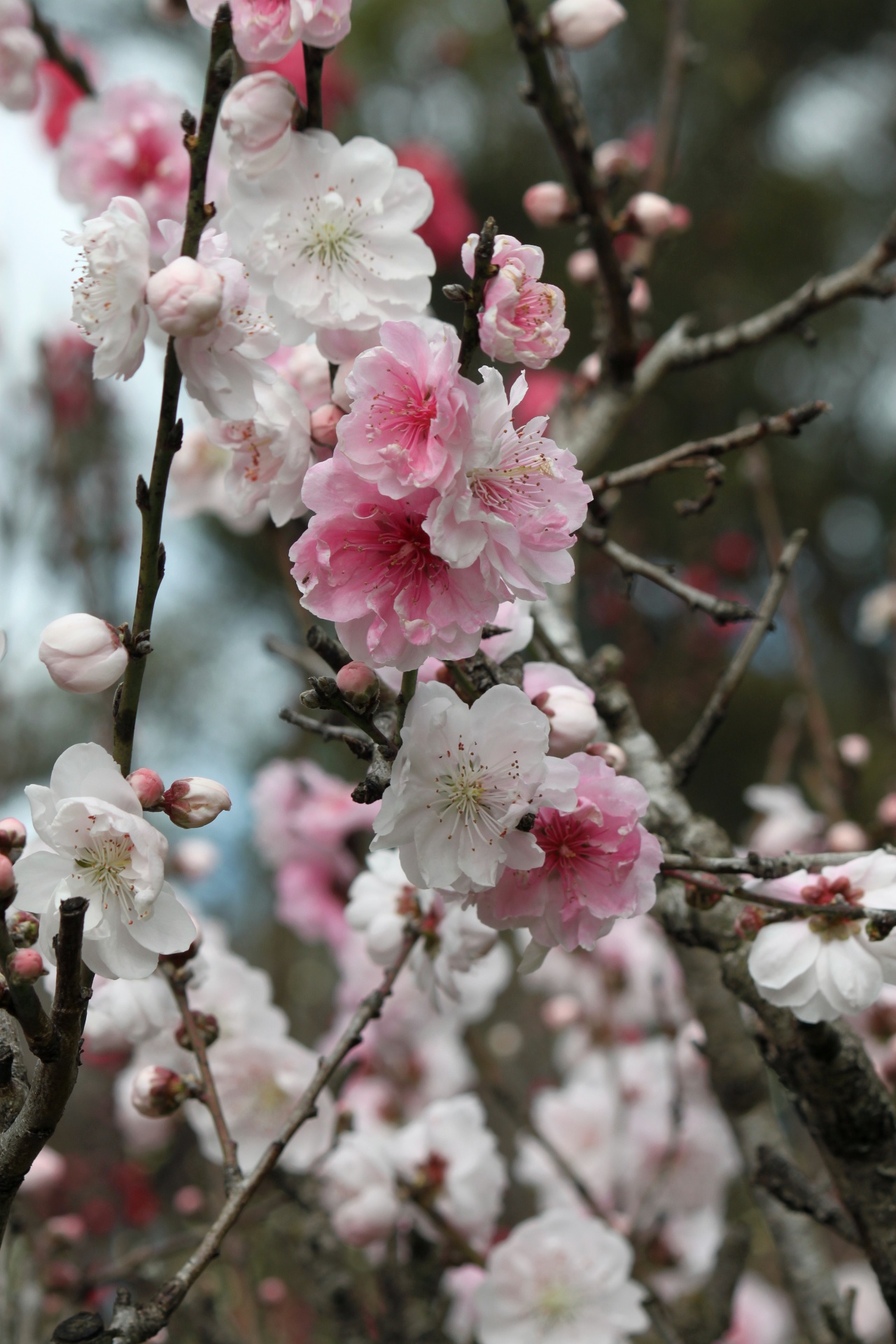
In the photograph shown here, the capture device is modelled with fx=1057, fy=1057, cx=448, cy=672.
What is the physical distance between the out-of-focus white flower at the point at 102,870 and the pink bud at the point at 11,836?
0.04 metres

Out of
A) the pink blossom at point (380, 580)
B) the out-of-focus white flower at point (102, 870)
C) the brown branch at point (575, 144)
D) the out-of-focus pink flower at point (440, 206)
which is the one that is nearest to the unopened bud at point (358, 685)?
the pink blossom at point (380, 580)

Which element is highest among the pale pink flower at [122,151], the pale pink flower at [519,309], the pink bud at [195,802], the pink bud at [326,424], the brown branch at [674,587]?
the pale pink flower at [519,309]

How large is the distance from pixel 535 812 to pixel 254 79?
0.48 m

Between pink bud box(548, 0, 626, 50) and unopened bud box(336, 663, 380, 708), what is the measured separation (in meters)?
0.81

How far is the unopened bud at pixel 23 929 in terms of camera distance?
20.6 inches

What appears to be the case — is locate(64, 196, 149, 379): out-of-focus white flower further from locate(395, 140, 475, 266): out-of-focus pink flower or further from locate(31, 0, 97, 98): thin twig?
locate(395, 140, 475, 266): out-of-focus pink flower

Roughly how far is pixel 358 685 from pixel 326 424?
187 mm

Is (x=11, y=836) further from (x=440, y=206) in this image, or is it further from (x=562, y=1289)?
(x=440, y=206)

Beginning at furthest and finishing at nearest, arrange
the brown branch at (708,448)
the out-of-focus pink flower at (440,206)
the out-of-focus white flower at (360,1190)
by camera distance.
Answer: the out-of-focus pink flower at (440,206) < the out-of-focus white flower at (360,1190) < the brown branch at (708,448)

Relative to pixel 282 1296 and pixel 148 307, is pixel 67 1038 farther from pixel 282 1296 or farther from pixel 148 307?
pixel 282 1296

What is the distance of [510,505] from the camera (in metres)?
0.51

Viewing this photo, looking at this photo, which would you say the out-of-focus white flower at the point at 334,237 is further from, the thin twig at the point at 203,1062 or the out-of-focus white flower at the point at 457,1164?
the out-of-focus white flower at the point at 457,1164

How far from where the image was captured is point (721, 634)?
3543 mm

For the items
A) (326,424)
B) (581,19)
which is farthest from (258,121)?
(581,19)
